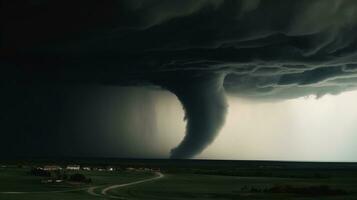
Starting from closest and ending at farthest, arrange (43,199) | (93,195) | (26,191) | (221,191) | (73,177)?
Result: (43,199) → (93,195) → (26,191) → (221,191) → (73,177)

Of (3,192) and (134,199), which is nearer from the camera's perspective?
(134,199)

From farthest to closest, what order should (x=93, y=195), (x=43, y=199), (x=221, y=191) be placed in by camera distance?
1. (x=221, y=191)
2. (x=93, y=195)
3. (x=43, y=199)

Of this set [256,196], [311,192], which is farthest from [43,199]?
[311,192]

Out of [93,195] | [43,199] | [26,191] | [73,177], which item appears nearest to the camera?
[43,199]

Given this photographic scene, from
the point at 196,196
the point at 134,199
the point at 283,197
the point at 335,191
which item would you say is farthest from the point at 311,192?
the point at 134,199

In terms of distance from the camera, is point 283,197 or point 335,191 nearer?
point 283,197

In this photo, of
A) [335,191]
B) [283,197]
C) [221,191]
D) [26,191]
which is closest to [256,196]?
[283,197]

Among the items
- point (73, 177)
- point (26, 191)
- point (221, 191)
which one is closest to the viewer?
point (26, 191)

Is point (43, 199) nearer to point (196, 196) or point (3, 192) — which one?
point (3, 192)

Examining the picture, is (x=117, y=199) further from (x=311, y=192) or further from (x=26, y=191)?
(x=311, y=192)
